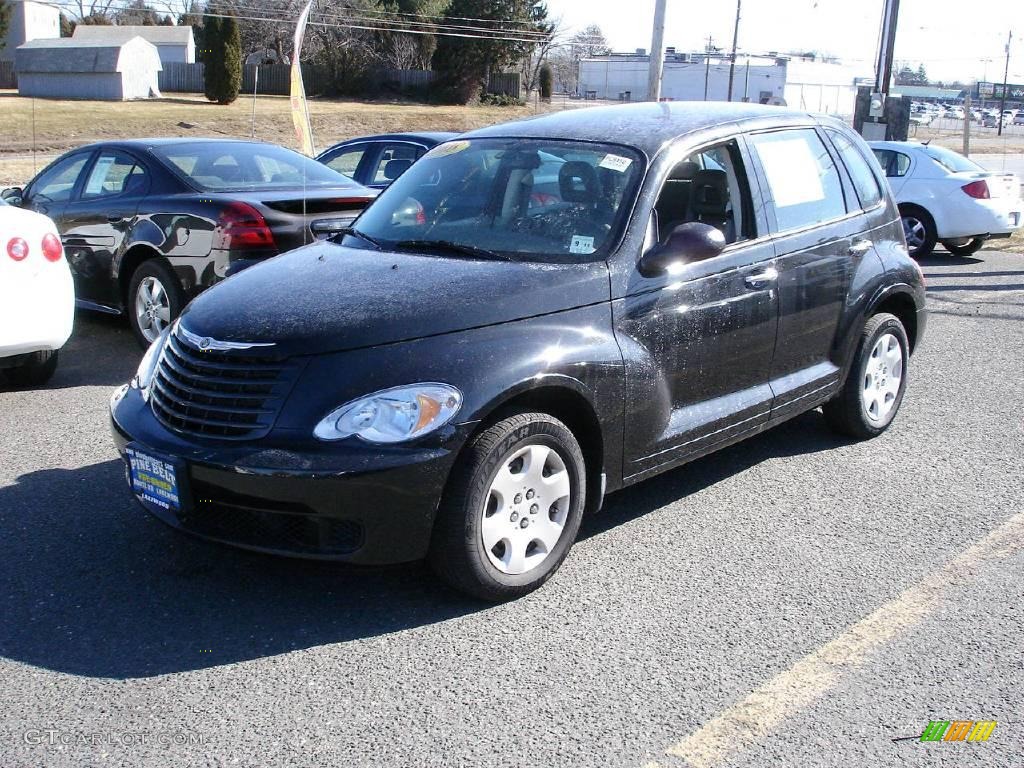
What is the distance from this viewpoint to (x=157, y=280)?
7.69m

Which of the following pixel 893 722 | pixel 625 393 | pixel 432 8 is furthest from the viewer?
→ pixel 432 8

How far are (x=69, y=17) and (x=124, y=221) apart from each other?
90035mm

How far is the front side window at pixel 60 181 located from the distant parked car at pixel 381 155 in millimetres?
2916

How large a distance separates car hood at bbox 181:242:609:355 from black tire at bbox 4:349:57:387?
288 cm

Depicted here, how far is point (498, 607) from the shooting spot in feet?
13.2

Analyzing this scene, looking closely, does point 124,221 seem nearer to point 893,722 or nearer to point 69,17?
point 893,722

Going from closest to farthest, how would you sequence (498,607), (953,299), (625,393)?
(498,607), (625,393), (953,299)

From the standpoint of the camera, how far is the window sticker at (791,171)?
530cm

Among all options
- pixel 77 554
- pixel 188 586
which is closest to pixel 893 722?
pixel 188 586

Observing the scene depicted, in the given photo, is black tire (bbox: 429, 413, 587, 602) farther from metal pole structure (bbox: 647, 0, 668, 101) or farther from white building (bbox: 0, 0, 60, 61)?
white building (bbox: 0, 0, 60, 61)

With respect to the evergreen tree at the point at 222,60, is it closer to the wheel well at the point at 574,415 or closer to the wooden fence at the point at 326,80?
the wooden fence at the point at 326,80

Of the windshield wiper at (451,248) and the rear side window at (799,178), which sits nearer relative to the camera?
the windshield wiper at (451,248)

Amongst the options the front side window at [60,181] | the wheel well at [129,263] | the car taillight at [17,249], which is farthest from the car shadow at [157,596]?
the front side window at [60,181]

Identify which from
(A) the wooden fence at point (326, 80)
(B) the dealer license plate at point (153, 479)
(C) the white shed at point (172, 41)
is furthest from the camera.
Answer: (C) the white shed at point (172, 41)
